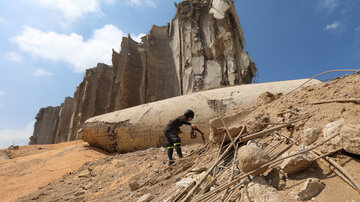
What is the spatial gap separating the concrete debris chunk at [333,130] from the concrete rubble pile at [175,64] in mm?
11031

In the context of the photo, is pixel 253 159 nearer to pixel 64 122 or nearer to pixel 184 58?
pixel 184 58

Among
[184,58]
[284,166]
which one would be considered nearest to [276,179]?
[284,166]

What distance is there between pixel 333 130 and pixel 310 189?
0.55 meters

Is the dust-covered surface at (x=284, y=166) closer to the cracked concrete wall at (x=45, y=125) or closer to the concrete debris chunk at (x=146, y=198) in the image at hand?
the concrete debris chunk at (x=146, y=198)

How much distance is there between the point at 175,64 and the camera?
16.4 metres

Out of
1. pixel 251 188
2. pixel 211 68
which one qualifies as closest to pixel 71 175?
pixel 251 188

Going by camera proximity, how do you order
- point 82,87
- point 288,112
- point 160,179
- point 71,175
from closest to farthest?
point 288,112, point 160,179, point 71,175, point 82,87

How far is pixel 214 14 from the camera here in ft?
44.4

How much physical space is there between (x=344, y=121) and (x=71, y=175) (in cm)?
504

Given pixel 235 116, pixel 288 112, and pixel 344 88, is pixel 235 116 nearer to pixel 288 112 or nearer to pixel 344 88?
pixel 288 112

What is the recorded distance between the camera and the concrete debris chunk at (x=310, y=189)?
107 centimetres

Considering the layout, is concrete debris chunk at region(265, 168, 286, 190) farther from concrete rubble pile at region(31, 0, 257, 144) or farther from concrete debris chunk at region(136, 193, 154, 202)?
concrete rubble pile at region(31, 0, 257, 144)

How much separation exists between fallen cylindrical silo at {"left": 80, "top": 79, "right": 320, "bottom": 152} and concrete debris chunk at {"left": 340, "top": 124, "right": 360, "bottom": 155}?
3.56 metres

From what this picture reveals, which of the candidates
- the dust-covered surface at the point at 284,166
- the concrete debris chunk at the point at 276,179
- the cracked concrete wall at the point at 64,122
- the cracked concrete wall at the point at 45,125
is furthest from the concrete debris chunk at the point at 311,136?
the cracked concrete wall at the point at 45,125
